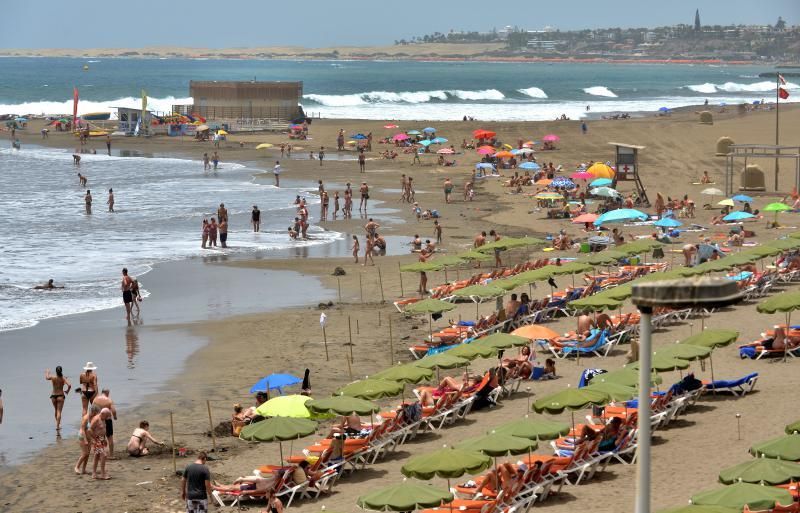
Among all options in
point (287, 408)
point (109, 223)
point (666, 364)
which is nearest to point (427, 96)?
point (109, 223)

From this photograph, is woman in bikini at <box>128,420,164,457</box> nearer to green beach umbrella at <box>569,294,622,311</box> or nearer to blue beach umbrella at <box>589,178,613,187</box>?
green beach umbrella at <box>569,294,622,311</box>

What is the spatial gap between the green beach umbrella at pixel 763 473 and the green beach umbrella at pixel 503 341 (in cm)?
645

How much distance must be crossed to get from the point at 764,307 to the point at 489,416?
16.2 ft

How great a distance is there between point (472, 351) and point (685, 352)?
3.04 m

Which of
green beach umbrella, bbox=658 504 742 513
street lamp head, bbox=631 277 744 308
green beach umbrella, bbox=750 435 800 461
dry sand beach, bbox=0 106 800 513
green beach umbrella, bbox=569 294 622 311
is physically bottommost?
dry sand beach, bbox=0 106 800 513

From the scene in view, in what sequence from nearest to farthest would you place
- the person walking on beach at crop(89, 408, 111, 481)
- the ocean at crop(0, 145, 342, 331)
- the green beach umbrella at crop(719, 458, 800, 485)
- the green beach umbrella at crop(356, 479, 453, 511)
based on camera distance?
1. the green beach umbrella at crop(719, 458, 800, 485)
2. the green beach umbrella at crop(356, 479, 453, 511)
3. the person walking on beach at crop(89, 408, 111, 481)
4. the ocean at crop(0, 145, 342, 331)

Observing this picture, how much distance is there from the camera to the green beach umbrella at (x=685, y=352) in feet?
52.1

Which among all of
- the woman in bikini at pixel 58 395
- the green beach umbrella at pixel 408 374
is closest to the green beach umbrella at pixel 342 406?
the green beach umbrella at pixel 408 374

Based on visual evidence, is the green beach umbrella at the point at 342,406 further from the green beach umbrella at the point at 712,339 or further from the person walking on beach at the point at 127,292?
the person walking on beach at the point at 127,292

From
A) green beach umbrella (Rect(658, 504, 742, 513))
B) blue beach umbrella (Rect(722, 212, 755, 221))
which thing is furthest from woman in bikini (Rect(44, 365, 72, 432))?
blue beach umbrella (Rect(722, 212, 755, 221))

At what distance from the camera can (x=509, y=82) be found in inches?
6860

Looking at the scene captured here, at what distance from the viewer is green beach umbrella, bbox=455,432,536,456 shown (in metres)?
12.7

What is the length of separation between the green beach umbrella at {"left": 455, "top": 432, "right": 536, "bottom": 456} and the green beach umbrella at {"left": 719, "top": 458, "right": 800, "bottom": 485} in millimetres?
2168

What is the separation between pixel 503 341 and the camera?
18.0 meters
